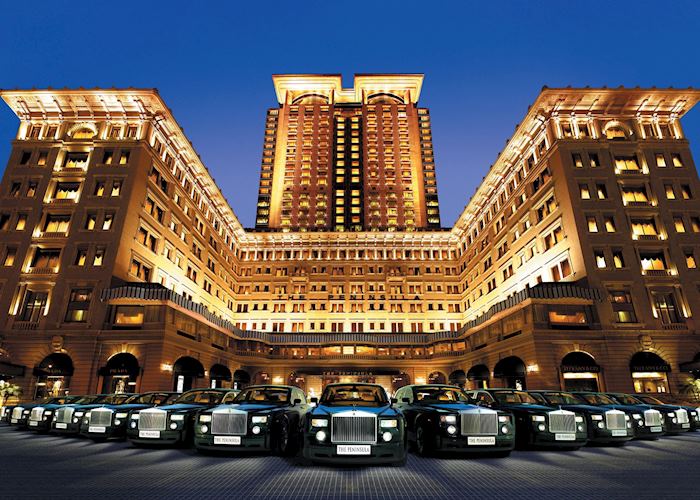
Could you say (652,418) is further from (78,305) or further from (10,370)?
(10,370)

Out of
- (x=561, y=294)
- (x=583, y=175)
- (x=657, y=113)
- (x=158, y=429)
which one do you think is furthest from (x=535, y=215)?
(x=158, y=429)

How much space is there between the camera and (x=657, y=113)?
43.9 m

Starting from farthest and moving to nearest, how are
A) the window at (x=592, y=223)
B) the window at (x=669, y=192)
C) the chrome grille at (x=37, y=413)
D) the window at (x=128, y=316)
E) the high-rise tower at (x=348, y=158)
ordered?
the high-rise tower at (x=348, y=158), the window at (x=669, y=192), the window at (x=592, y=223), the window at (x=128, y=316), the chrome grille at (x=37, y=413)

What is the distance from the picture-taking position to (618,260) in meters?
36.8

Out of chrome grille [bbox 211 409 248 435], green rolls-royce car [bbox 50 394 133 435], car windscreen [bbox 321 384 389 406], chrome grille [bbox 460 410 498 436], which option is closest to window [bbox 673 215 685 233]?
chrome grille [bbox 460 410 498 436]

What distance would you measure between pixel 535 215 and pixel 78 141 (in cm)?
4949

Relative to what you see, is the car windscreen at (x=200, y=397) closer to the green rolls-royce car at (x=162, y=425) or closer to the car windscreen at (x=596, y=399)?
the green rolls-royce car at (x=162, y=425)

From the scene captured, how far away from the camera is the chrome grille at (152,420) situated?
36.8 ft

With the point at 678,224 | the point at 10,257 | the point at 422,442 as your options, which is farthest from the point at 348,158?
the point at 422,442

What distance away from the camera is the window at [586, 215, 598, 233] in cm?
3756

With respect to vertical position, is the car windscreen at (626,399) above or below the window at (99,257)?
below

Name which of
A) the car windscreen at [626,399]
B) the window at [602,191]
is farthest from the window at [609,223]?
the car windscreen at [626,399]

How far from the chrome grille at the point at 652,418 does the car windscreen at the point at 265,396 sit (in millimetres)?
12272

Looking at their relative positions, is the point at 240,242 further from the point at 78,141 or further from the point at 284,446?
the point at 284,446
